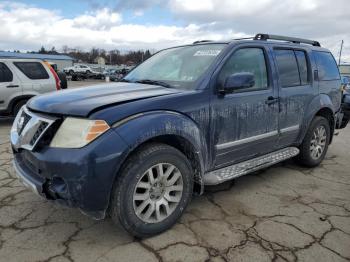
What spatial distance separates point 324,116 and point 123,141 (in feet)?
12.8

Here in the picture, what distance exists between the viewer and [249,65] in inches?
157

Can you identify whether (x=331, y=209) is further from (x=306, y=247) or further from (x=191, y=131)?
(x=191, y=131)

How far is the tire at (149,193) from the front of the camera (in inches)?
108

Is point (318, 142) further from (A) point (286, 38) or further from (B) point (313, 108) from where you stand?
(A) point (286, 38)

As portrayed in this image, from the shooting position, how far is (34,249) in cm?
283

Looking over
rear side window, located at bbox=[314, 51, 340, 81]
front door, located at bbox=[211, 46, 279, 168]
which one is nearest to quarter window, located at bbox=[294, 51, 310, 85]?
rear side window, located at bbox=[314, 51, 340, 81]

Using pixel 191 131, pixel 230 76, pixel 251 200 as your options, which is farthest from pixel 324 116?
pixel 191 131

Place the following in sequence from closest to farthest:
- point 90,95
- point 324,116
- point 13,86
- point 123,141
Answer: point 123,141 → point 90,95 → point 324,116 → point 13,86

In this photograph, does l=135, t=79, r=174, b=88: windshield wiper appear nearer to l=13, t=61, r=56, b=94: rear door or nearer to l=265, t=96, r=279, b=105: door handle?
l=265, t=96, r=279, b=105: door handle

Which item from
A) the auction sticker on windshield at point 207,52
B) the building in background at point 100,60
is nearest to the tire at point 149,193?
the auction sticker on windshield at point 207,52

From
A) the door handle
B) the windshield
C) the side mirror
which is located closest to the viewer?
the side mirror

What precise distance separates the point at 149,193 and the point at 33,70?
7239 mm

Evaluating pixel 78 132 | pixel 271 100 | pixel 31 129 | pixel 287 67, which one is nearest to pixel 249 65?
pixel 271 100

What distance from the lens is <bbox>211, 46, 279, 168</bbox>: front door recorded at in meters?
3.52
